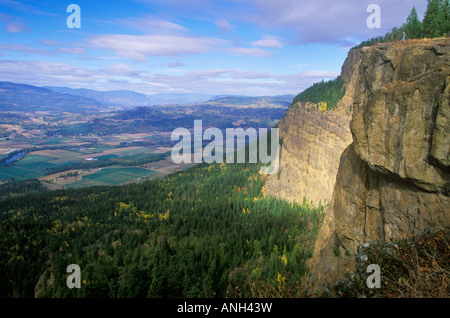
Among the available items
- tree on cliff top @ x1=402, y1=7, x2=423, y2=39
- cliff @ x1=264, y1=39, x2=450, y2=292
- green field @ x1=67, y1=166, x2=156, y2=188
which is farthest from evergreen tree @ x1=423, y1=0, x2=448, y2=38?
green field @ x1=67, y1=166, x2=156, y2=188

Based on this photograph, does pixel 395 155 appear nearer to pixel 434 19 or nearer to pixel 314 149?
pixel 434 19

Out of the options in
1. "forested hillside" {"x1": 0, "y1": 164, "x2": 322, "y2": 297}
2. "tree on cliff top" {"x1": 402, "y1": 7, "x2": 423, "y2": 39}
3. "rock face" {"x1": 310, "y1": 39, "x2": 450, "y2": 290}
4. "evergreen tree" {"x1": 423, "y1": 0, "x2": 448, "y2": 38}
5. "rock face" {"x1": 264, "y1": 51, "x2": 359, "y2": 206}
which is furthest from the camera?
"rock face" {"x1": 264, "y1": 51, "x2": 359, "y2": 206}

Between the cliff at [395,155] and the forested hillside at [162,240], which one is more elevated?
the cliff at [395,155]

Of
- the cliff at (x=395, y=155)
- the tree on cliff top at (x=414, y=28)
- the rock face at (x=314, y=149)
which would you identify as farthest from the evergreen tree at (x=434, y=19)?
the cliff at (x=395, y=155)

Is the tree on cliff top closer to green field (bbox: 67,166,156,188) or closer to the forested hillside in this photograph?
the forested hillside

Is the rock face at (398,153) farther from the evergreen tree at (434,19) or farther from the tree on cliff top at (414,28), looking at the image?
the tree on cliff top at (414,28)

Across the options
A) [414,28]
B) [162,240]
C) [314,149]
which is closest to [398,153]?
[414,28]
